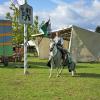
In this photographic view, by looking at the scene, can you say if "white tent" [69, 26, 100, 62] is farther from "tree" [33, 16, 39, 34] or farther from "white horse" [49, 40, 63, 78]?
"tree" [33, 16, 39, 34]

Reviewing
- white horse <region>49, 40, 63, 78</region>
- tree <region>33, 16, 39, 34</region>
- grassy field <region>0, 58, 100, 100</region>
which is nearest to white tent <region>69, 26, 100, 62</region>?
white horse <region>49, 40, 63, 78</region>

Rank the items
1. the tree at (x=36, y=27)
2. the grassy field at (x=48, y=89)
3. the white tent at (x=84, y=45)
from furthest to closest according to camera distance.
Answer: the tree at (x=36, y=27) < the white tent at (x=84, y=45) < the grassy field at (x=48, y=89)

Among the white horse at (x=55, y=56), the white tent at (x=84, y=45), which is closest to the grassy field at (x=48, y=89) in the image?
the white horse at (x=55, y=56)

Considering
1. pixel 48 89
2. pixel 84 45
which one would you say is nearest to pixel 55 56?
pixel 48 89

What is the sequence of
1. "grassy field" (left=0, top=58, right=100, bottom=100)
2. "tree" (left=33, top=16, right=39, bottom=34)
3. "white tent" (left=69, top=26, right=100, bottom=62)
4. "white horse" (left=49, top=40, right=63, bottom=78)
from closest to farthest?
1. "grassy field" (left=0, top=58, right=100, bottom=100)
2. "white horse" (left=49, top=40, right=63, bottom=78)
3. "white tent" (left=69, top=26, right=100, bottom=62)
4. "tree" (left=33, top=16, right=39, bottom=34)

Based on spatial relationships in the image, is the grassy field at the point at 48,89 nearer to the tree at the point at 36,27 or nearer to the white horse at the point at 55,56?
the white horse at the point at 55,56

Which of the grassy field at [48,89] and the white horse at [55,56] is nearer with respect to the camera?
the grassy field at [48,89]

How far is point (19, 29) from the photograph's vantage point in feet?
176

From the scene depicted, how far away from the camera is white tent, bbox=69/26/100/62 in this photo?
31.4 meters

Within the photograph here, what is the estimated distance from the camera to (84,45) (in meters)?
31.9

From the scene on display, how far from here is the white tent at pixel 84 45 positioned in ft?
103

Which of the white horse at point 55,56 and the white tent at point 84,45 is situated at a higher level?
the white tent at point 84,45

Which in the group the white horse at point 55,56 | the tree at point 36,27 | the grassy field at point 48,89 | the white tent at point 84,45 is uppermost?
the tree at point 36,27

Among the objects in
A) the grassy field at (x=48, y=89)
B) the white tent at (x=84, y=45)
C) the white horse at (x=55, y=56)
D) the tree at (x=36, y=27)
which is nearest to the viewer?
the grassy field at (x=48, y=89)
